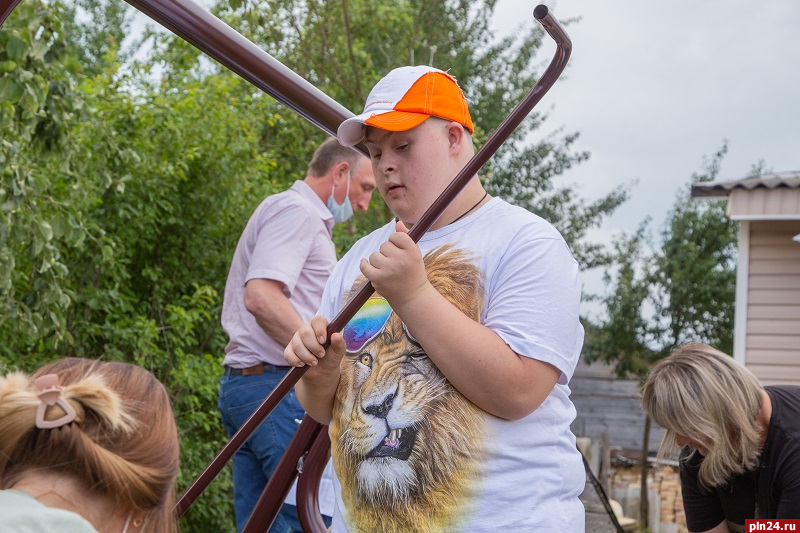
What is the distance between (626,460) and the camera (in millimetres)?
12914

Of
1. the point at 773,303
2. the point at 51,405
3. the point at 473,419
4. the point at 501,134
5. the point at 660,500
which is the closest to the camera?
the point at 51,405

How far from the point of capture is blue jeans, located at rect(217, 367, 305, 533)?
3318 mm

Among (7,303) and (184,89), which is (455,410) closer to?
(7,303)

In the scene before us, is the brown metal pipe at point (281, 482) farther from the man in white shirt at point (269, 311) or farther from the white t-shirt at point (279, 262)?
the white t-shirt at point (279, 262)

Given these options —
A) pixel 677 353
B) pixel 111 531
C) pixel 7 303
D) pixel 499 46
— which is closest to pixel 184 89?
pixel 7 303

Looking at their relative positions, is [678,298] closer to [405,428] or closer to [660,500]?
[660,500]

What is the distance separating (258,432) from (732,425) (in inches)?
59.3

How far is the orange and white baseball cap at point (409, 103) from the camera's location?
1881mm

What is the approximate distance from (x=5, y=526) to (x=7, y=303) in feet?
9.42

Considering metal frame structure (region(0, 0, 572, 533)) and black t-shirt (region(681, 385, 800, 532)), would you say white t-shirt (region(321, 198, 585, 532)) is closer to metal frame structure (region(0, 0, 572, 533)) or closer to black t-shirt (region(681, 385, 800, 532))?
metal frame structure (region(0, 0, 572, 533))

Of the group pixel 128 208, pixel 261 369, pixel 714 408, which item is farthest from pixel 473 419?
pixel 128 208

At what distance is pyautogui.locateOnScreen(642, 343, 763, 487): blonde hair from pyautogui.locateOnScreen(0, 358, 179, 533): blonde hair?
1696 millimetres

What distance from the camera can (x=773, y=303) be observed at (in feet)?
27.8

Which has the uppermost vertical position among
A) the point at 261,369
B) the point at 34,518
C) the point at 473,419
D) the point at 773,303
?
the point at 773,303
